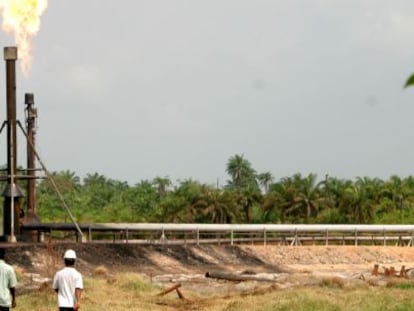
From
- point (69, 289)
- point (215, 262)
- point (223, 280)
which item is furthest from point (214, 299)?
point (215, 262)

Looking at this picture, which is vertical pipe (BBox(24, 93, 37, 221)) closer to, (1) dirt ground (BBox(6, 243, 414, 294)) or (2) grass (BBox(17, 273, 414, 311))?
(1) dirt ground (BBox(6, 243, 414, 294))

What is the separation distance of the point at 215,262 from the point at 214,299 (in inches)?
627

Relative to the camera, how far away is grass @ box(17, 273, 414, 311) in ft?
78.7

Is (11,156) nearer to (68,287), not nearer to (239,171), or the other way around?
(68,287)

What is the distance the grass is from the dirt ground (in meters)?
3.72

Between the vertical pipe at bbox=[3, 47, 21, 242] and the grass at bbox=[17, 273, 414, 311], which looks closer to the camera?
the grass at bbox=[17, 273, 414, 311]

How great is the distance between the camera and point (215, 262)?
44.2 metres

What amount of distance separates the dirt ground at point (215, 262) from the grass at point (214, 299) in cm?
372

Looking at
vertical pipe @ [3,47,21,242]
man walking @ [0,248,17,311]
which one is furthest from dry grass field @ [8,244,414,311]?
man walking @ [0,248,17,311]

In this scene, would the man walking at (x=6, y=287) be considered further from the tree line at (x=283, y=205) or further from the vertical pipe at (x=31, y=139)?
the tree line at (x=283, y=205)

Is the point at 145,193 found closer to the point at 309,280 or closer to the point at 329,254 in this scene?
the point at 329,254

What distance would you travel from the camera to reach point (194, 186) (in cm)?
9138

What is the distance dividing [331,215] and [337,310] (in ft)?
187

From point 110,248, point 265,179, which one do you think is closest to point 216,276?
point 110,248
